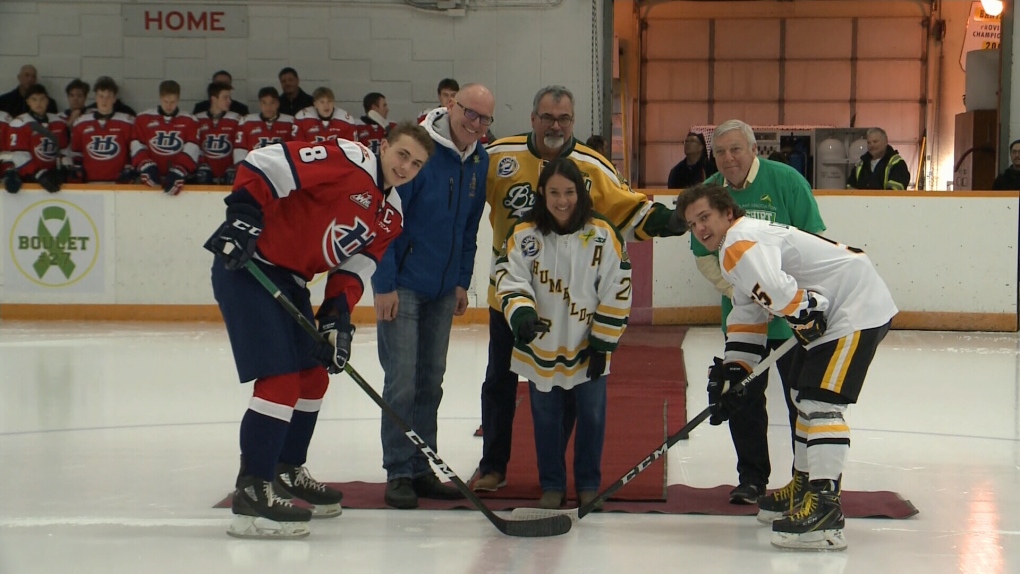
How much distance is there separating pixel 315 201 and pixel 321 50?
784cm

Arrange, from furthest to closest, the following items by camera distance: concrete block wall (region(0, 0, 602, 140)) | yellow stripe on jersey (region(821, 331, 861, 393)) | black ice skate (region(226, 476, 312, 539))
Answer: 1. concrete block wall (region(0, 0, 602, 140))
2. black ice skate (region(226, 476, 312, 539))
3. yellow stripe on jersey (region(821, 331, 861, 393))

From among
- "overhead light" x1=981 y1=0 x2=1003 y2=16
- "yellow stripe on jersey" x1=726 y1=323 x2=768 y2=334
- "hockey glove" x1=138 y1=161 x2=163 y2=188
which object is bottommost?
"yellow stripe on jersey" x1=726 y1=323 x2=768 y2=334

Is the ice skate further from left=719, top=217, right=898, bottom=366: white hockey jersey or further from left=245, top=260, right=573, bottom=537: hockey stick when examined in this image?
left=245, top=260, right=573, bottom=537: hockey stick

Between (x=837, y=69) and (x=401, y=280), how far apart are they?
1224cm

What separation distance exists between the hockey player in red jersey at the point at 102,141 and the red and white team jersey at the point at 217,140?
21.1 inches

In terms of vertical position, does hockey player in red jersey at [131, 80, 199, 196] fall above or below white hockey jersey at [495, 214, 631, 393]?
above

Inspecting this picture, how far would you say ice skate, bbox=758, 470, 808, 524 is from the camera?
342 cm

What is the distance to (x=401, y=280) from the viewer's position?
3717 mm

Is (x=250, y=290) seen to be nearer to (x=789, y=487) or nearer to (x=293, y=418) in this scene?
(x=293, y=418)

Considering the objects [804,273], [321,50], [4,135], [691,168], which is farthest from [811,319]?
[321,50]

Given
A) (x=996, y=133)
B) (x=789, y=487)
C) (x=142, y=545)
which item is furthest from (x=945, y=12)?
(x=142, y=545)

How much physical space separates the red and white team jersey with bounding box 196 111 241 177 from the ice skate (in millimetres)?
6725

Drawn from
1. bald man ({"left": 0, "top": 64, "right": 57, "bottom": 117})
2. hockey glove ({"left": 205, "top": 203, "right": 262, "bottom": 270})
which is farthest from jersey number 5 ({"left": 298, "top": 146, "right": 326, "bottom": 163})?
bald man ({"left": 0, "top": 64, "right": 57, "bottom": 117})

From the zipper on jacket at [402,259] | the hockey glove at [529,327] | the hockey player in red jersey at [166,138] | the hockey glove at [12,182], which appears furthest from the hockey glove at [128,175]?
Answer: the hockey glove at [529,327]
